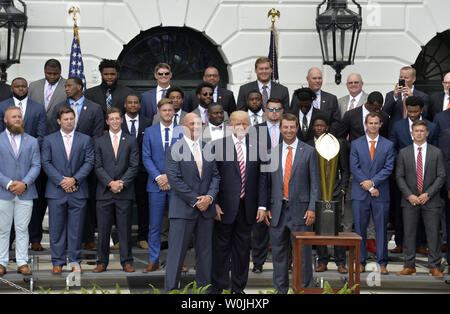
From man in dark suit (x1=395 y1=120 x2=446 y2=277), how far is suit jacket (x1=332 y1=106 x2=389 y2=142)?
0.74 meters

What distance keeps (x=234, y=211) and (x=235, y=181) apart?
34cm

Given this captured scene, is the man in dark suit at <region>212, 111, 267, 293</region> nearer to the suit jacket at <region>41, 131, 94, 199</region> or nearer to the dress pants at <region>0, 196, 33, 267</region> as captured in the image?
the suit jacket at <region>41, 131, 94, 199</region>

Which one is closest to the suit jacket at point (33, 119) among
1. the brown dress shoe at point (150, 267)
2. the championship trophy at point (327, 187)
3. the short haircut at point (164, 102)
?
the short haircut at point (164, 102)

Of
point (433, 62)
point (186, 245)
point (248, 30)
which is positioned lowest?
point (186, 245)

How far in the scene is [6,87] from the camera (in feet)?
35.2

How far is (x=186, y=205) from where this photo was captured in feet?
27.9

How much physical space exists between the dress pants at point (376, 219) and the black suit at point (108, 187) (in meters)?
2.84

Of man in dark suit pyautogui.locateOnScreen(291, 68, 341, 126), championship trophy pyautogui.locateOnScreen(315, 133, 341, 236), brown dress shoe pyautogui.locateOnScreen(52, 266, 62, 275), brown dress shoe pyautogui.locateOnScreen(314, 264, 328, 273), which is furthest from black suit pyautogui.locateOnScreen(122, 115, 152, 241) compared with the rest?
championship trophy pyautogui.locateOnScreen(315, 133, 341, 236)

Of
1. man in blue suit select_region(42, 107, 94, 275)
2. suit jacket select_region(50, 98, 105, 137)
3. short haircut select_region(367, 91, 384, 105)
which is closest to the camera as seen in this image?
man in blue suit select_region(42, 107, 94, 275)

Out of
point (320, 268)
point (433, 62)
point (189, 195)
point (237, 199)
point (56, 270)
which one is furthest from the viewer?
point (433, 62)

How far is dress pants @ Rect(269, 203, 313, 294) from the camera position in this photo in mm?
8469

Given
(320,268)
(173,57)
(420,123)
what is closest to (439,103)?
(420,123)

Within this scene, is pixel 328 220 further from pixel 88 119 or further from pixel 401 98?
pixel 88 119
